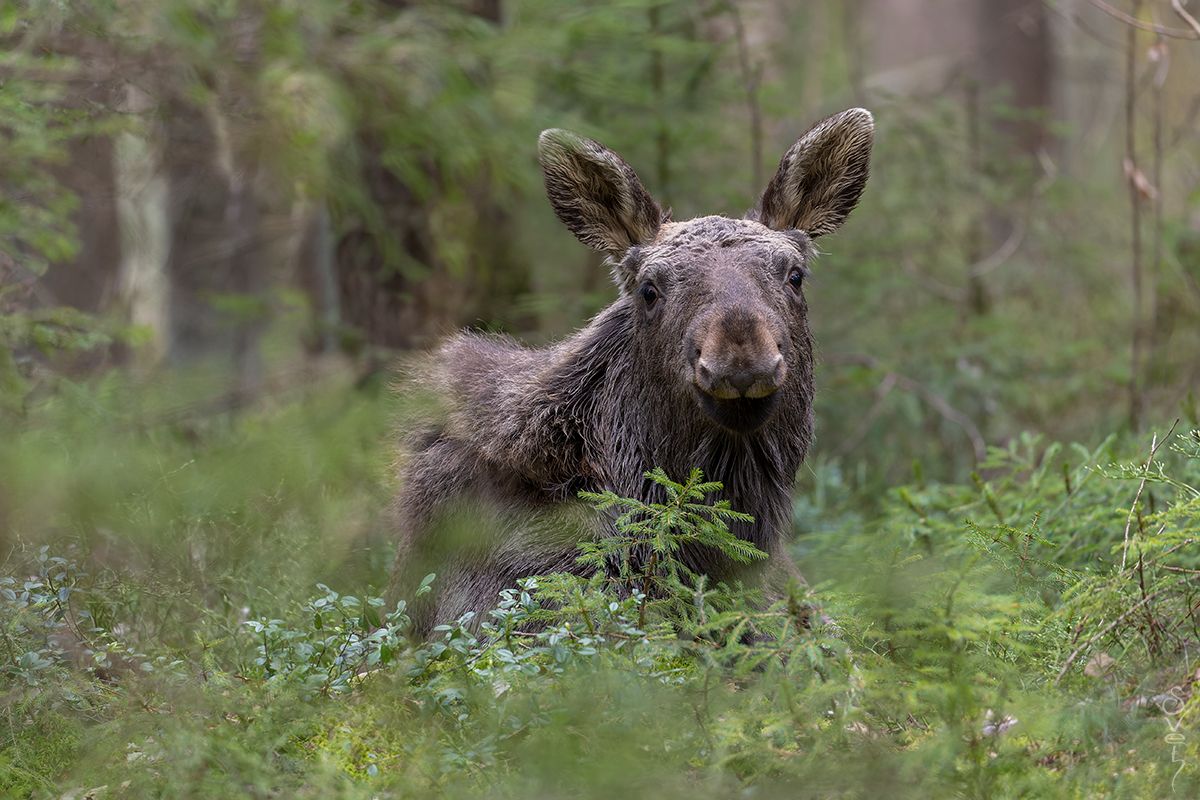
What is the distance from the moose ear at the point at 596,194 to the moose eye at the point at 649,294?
1.70 ft

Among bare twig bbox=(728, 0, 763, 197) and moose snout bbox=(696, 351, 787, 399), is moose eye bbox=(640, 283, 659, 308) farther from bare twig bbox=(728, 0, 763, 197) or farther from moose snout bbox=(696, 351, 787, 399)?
bare twig bbox=(728, 0, 763, 197)

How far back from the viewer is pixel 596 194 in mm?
6520

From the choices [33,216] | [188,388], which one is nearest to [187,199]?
[33,216]

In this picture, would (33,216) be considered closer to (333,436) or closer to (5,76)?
(5,76)

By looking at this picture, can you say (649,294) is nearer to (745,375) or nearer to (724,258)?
(724,258)

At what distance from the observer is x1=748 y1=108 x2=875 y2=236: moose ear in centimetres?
651

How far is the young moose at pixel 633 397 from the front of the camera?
5648 mm

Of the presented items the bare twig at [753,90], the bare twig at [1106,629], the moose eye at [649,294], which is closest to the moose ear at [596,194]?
the moose eye at [649,294]

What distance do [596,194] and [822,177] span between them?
115 centimetres

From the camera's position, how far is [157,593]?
17.3 ft

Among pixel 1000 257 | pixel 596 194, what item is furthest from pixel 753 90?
pixel 596 194

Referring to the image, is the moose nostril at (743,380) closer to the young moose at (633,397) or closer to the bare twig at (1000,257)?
the young moose at (633,397)

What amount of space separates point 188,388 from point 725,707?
3.96 meters

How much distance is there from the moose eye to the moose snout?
31.7 inches
